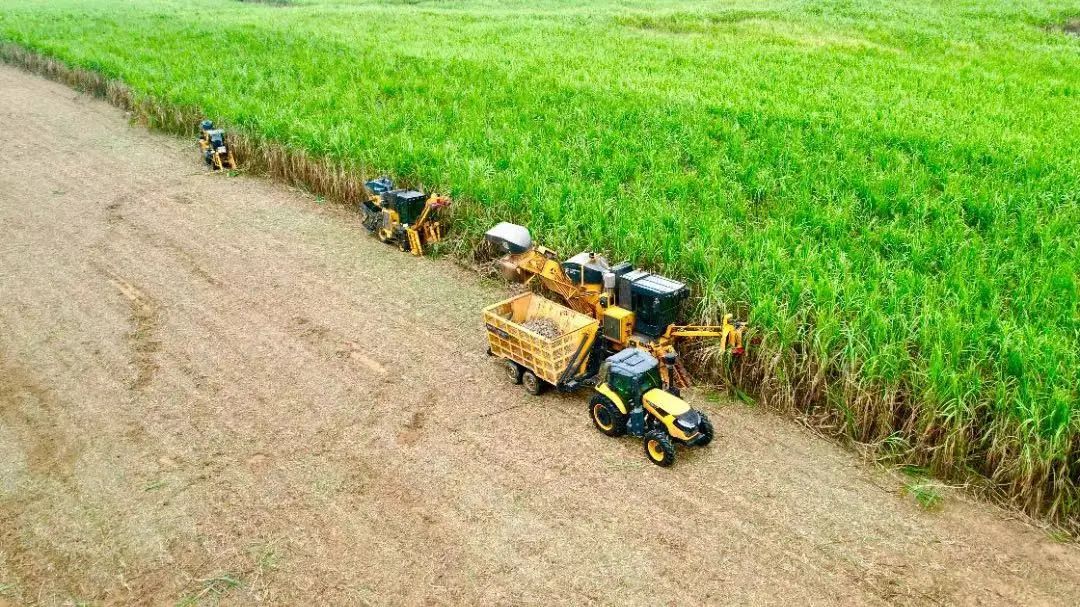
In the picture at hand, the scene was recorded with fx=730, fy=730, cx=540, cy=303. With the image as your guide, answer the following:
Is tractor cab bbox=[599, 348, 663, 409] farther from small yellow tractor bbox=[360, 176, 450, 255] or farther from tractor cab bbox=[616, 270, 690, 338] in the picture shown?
small yellow tractor bbox=[360, 176, 450, 255]

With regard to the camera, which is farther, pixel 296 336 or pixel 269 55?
pixel 269 55

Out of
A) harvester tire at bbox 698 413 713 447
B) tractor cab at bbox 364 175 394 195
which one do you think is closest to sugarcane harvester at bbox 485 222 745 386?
harvester tire at bbox 698 413 713 447

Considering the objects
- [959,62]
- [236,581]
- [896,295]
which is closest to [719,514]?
[896,295]

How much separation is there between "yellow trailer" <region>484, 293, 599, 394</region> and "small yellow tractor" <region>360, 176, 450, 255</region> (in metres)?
2.60

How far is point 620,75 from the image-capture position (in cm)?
1611

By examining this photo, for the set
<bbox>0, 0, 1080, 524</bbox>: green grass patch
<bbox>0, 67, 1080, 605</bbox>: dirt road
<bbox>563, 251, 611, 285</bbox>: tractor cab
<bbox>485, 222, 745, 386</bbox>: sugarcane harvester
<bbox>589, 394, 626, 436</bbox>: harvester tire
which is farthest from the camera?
<bbox>563, 251, 611, 285</bbox>: tractor cab

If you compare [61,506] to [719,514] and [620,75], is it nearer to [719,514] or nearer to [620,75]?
[719,514]

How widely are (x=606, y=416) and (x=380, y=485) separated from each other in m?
1.67

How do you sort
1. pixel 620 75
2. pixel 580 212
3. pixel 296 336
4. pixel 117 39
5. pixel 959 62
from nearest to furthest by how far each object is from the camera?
pixel 296 336 → pixel 580 212 → pixel 620 75 → pixel 959 62 → pixel 117 39

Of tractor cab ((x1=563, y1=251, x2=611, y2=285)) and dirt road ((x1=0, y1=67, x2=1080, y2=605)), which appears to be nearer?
dirt road ((x1=0, y1=67, x2=1080, y2=605))

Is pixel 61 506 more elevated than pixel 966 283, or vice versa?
pixel 966 283

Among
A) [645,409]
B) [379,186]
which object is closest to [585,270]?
[645,409]

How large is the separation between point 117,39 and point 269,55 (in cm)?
640

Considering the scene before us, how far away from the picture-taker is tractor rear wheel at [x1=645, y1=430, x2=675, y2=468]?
16.4 ft
